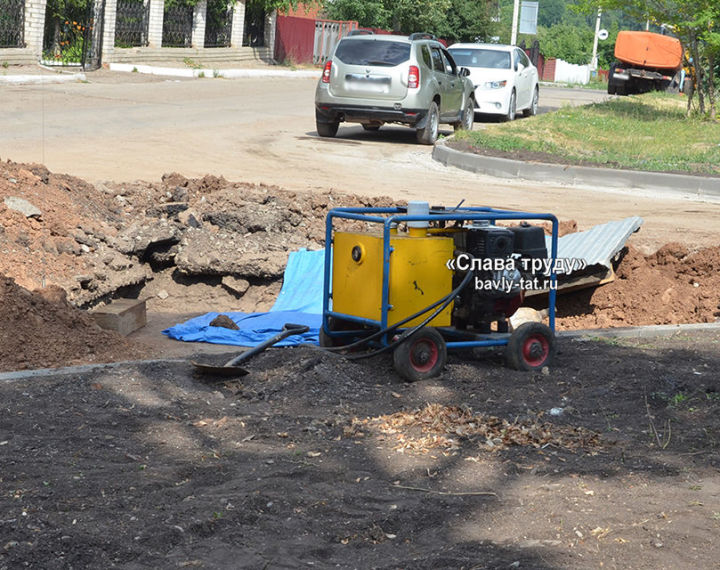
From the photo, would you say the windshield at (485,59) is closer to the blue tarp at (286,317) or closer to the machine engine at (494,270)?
the blue tarp at (286,317)

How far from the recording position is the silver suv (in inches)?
683

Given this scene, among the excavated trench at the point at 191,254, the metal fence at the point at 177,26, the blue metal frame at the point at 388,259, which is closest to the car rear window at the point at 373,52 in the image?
the excavated trench at the point at 191,254

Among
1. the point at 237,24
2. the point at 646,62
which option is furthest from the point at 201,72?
the point at 646,62

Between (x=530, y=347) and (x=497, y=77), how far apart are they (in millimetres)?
16852

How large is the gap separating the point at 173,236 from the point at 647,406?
528 cm

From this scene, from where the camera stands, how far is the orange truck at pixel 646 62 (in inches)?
1544

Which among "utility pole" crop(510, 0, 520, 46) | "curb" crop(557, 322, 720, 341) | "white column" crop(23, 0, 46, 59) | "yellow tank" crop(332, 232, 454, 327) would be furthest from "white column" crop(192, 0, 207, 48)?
"yellow tank" crop(332, 232, 454, 327)

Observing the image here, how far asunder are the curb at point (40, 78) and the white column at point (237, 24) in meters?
12.8

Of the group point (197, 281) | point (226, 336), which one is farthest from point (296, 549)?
point (197, 281)

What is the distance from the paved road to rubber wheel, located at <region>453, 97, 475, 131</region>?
281 millimetres

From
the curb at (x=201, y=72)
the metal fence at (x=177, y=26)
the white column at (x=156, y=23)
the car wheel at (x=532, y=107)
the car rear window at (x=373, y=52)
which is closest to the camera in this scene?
the car rear window at (x=373, y=52)

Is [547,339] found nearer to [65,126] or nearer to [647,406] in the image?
[647,406]

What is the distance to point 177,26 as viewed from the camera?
34031 millimetres

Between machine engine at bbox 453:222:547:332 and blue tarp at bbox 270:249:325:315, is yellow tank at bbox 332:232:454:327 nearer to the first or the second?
machine engine at bbox 453:222:547:332
